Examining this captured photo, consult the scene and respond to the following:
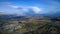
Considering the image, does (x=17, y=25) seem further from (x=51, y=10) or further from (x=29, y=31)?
(x=51, y=10)

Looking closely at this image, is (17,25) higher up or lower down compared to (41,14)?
lower down

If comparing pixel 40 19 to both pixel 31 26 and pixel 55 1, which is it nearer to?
pixel 31 26

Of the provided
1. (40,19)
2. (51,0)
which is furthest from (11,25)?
(51,0)

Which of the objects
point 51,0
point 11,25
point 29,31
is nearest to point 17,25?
point 11,25

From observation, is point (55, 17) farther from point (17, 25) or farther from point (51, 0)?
point (17, 25)

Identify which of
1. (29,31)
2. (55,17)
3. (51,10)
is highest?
(51,10)

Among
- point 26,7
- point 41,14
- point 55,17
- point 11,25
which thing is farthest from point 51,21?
point 11,25

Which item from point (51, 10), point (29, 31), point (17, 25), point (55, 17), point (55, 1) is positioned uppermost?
point (55, 1)

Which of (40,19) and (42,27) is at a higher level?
(40,19)
